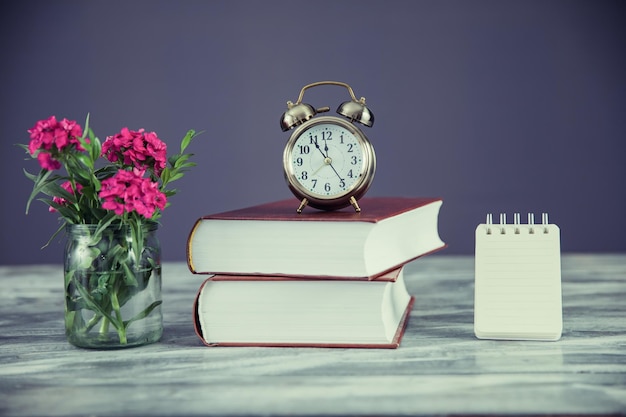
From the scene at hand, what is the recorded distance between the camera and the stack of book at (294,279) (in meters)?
1.25

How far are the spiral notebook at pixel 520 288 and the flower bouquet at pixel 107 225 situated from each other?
0.54 metres

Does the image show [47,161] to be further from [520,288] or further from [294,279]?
[520,288]

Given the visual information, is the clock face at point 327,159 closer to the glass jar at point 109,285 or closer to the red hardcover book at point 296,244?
the red hardcover book at point 296,244

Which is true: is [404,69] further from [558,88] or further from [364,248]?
[364,248]

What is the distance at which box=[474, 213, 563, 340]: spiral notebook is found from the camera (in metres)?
1.28

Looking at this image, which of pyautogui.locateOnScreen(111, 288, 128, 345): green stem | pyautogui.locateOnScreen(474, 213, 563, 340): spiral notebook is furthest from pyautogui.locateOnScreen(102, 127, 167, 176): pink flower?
pyautogui.locateOnScreen(474, 213, 563, 340): spiral notebook

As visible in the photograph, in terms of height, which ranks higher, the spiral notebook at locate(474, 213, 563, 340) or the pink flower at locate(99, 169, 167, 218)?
the pink flower at locate(99, 169, 167, 218)

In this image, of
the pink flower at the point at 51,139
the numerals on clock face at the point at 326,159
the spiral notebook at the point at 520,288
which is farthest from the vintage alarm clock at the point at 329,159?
the pink flower at the point at 51,139

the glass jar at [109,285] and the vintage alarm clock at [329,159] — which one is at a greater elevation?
the vintage alarm clock at [329,159]

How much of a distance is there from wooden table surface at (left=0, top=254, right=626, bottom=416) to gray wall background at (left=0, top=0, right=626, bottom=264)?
2157 mm

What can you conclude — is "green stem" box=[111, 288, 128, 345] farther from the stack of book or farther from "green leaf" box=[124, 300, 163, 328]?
the stack of book

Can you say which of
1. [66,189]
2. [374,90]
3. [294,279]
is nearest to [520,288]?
[294,279]

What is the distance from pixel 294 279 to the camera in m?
1.27

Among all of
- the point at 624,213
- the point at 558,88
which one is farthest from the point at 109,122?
the point at 624,213
